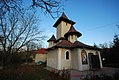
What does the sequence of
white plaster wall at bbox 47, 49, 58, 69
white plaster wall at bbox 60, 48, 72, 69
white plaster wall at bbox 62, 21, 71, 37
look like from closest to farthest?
white plaster wall at bbox 60, 48, 72, 69
white plaster wall at bbox 47, 49, 58, 69
white plaster wall at bbox 62, 21, 71, 37

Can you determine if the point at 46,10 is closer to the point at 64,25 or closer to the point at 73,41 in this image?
the point at 73,41

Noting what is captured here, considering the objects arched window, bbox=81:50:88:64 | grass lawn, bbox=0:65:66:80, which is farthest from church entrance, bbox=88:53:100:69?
grass lawn, bbox=0:65:66:80

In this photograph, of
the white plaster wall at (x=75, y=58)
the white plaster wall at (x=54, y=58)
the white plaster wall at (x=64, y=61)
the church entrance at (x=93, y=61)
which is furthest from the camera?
the white plaster wall at (x=54, y=58)

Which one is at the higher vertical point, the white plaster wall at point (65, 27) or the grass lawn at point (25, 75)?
the white plaster wall at point (65, 27)

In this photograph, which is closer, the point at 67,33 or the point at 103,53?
the point at 67,33

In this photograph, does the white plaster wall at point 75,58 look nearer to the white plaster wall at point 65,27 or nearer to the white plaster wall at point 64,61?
the white plaster wall at point 64,61

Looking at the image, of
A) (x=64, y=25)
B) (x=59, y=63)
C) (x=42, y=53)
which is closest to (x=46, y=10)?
(x=59, y=63)

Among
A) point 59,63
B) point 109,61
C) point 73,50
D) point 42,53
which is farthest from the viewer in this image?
point 42,53

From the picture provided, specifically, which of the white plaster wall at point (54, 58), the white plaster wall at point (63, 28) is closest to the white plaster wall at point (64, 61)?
the white plaster wall at point (54, 58)

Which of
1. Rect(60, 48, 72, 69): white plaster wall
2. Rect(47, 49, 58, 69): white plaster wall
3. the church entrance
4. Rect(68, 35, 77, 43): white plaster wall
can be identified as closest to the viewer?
the church entrance

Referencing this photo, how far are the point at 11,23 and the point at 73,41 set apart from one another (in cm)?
1179

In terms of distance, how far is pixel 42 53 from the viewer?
4903 cm

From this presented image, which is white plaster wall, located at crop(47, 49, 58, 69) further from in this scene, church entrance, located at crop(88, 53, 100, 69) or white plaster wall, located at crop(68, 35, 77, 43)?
church entrance, located at crop(88, 53, 100, 69)

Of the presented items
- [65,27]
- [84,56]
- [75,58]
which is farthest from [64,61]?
[65,27]
